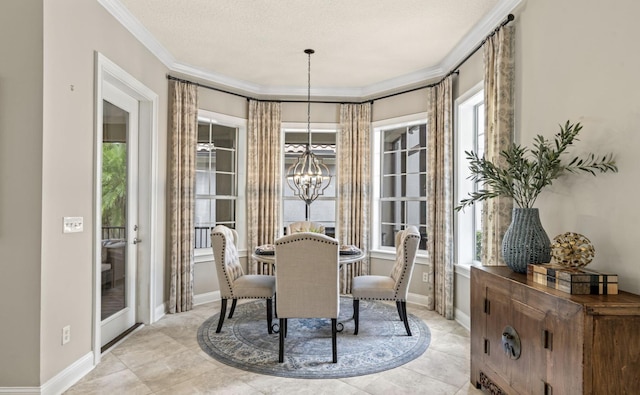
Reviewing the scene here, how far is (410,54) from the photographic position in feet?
13.1

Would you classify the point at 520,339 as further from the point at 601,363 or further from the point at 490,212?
the point at 490,212

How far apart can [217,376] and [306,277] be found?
985 mm

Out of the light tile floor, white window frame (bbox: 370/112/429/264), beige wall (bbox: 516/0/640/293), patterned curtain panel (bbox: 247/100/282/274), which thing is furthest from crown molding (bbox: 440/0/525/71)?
the light tile floor

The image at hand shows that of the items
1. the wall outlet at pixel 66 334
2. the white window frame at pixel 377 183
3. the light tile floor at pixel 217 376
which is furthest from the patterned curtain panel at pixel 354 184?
the wall outlet at pixel 66 334

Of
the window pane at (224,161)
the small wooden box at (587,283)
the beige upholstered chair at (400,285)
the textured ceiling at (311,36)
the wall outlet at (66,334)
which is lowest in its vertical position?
the wall outlet at (66,334)

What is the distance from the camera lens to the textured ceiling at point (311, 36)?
303cm

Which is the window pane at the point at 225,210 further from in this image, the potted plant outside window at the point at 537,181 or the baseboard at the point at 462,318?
the potted plant outside window at the point at 537,181

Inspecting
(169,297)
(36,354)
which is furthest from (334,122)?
(36,354)

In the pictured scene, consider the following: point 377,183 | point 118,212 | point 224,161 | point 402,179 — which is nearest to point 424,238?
point 402,179

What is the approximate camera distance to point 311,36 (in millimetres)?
3557

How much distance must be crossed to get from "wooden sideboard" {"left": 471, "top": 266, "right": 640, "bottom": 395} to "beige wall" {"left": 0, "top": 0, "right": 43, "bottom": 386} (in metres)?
2.92

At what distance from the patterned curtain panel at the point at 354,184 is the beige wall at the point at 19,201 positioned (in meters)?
3.54

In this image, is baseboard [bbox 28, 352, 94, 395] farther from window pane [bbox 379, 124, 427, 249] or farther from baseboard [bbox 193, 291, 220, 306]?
window pane [bbox 379, 124, 427, 249]

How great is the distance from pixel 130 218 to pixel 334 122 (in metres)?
3.00
